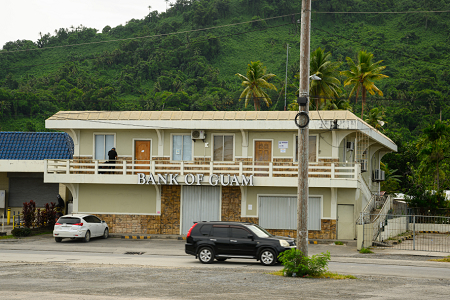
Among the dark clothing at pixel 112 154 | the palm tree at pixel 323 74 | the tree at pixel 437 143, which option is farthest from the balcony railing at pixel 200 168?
the palm tree at pixel 323 74

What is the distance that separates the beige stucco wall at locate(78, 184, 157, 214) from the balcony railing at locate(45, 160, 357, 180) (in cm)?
97

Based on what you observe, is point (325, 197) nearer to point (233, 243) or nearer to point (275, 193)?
point (275, 193)

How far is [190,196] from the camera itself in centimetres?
3152

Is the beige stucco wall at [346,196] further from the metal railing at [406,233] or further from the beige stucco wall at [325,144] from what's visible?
the beige stucco wall at [325,144]

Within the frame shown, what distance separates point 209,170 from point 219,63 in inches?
3972

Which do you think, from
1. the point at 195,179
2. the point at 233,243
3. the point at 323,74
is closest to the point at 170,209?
the point at 195,179

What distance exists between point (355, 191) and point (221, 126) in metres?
8.29

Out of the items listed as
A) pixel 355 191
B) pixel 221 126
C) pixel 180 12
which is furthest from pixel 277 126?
pixel 180 12

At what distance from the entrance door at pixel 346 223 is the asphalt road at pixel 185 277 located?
4266 millimetres

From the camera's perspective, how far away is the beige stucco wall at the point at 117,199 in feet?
104

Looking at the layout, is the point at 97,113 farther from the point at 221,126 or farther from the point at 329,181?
the point at 329,181

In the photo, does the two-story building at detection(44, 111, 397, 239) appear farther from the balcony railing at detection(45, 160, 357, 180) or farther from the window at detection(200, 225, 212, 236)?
the window at detection(200, 225, 212, 236)

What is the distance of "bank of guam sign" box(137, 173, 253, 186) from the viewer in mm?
29625

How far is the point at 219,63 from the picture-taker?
424ft
